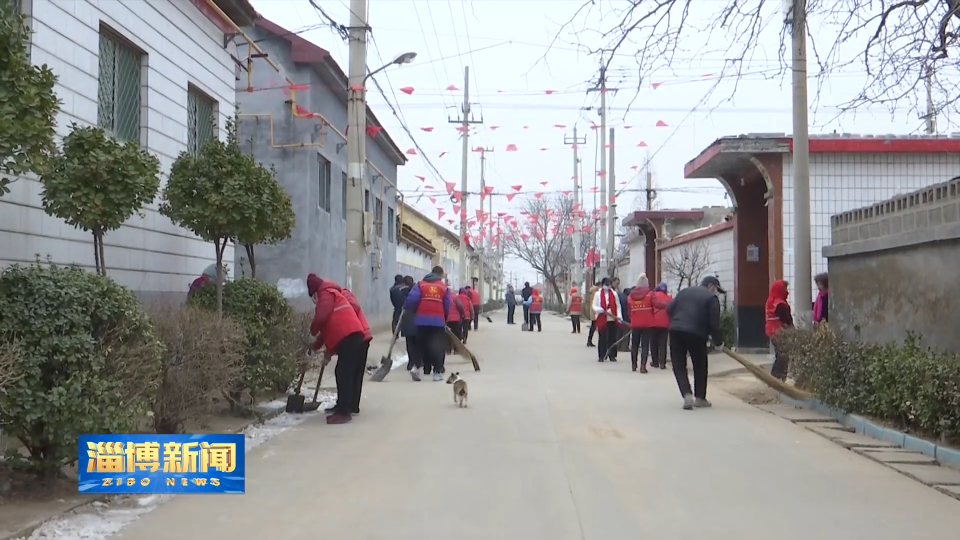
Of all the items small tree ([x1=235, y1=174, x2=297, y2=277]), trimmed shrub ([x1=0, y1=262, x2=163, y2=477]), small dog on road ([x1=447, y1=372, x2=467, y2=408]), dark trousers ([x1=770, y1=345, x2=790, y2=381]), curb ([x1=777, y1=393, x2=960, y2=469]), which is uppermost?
small tree ([x1=235, y1=174, x2=297, y2=277])

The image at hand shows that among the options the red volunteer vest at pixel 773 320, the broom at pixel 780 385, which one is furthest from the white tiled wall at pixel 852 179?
the broom at pixel 780 385

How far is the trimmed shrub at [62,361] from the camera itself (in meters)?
5.66

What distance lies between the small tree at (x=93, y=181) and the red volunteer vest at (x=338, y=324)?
2718 mm

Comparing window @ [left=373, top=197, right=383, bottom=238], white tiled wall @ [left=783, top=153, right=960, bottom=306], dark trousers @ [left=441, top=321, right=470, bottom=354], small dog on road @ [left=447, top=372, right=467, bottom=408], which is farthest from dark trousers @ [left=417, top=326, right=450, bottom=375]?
window @ [left=373, top=197, right=383, bottom=238]

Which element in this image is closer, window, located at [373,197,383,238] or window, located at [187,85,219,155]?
window, located at [187,85,219,155]

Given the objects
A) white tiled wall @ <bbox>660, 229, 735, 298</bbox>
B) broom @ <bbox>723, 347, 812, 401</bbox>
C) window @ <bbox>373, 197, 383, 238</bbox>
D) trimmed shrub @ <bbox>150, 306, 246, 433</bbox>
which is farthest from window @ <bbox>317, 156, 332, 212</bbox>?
trimmed shrub @ <bbox>150, 306, 246, 433</bbox>

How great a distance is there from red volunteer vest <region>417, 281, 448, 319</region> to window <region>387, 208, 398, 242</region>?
20348mm

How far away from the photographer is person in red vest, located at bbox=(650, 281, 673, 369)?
15672 mm

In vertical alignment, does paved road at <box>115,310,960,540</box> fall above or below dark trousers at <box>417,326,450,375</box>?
below

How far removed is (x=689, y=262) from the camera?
982 inches

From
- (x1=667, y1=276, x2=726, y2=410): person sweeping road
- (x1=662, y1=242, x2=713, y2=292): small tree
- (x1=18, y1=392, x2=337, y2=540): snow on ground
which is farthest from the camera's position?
(x1=662, y1=242, x2=713, y2=292): small tree

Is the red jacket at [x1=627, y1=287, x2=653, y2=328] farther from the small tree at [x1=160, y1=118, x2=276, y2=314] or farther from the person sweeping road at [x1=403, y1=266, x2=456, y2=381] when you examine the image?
the small tree at [x1=160, y1=118, x2=276, y2=314]

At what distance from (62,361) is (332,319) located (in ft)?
15.2

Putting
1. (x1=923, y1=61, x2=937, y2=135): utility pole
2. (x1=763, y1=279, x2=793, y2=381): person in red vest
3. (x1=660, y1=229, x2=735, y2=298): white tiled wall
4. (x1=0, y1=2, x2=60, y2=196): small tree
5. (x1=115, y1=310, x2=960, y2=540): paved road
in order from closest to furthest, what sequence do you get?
(x1=0, y1=2, x2=60, y2=196): small tree, (x1=115, y1=310, x2=960, y2=540): paved road, (x1=923, y1=61, x2=937, y2=135): utility pole, (x1=763, y1=279, x2=793, y2=381): person in red vest, (x1=660, y1=229, x2=735, y2=298): white tiled wall
